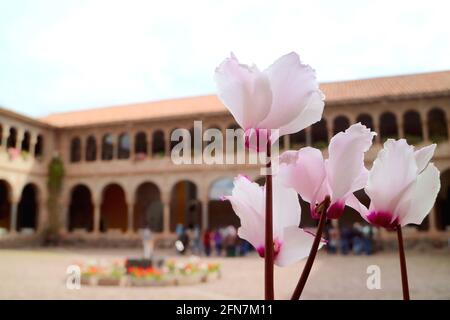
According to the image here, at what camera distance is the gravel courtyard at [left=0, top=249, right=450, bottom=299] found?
899 centimetres

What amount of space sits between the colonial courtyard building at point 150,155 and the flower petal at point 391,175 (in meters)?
19.2

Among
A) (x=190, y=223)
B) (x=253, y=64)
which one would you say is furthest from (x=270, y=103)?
(x=190, y=223)

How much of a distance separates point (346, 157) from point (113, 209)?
1107 inches

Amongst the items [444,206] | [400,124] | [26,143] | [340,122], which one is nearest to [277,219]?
[400,124]

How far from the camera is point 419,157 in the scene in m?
0.75

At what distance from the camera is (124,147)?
26.0m

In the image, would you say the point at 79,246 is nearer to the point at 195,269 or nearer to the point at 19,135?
the point at 19,135

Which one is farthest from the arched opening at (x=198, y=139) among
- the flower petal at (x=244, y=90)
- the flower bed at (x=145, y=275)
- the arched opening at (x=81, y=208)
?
the arched opening at (x=81, y=208)

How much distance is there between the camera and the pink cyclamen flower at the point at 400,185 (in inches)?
28.5

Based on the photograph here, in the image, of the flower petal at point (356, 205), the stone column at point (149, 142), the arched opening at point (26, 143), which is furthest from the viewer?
the arched opening at point (26, 143)

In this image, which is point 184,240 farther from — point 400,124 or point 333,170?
point 333,170

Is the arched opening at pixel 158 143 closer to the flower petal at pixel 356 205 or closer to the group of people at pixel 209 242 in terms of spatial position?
the group of people at pixel 209 242

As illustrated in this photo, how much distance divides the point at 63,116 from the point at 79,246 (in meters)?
9.19

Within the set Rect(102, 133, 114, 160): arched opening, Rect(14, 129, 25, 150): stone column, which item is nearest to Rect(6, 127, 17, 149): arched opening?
Rect(14, 129, 25, 150): stone column
